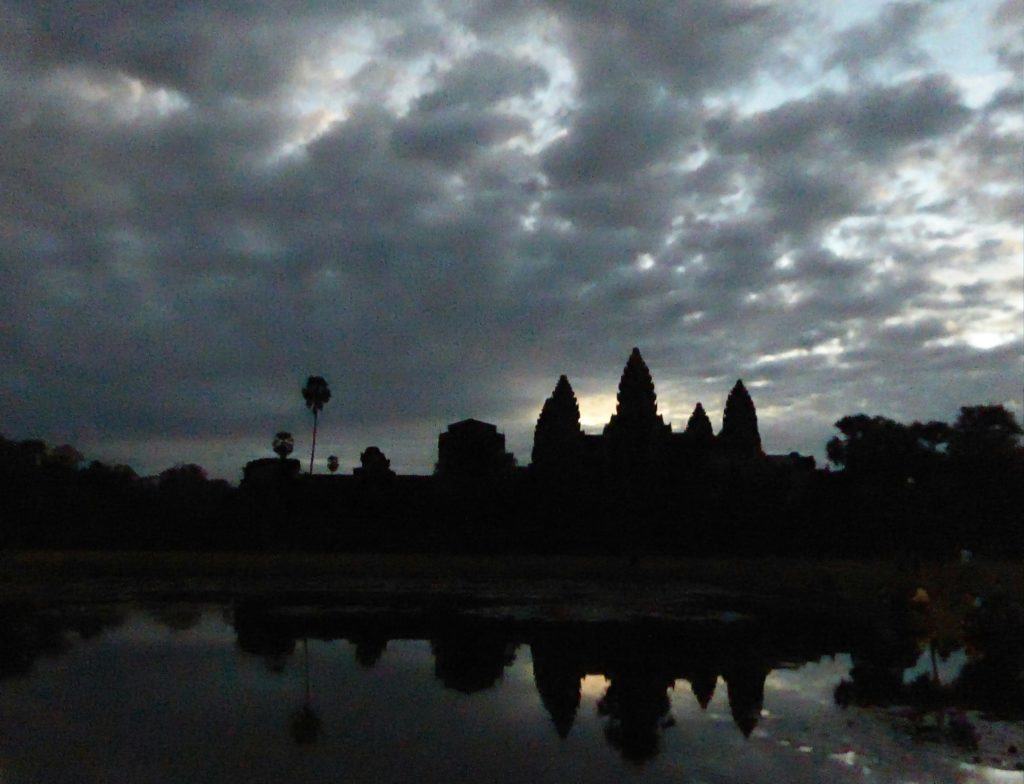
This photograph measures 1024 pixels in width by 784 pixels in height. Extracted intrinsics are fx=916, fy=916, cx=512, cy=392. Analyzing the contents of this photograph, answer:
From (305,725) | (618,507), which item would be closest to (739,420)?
(618,507)

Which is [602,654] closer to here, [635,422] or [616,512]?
[616,512]

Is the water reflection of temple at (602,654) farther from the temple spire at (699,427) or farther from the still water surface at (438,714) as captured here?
the temple spire at (699,427)

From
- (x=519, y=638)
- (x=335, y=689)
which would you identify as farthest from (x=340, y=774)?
(x=519, y=638)

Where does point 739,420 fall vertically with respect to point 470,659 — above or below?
above

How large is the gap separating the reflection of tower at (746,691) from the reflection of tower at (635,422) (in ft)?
143

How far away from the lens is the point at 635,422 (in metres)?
67.1

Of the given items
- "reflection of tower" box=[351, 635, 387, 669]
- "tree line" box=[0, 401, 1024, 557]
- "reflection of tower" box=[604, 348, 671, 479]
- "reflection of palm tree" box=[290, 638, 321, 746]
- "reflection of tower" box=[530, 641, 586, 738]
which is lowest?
"reflection of tower" box=[530, 641, 586, 738]

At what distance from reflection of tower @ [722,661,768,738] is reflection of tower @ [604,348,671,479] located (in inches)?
1712

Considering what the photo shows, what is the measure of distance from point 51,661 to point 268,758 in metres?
9.10

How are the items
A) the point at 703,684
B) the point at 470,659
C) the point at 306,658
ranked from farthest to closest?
the point at 470,659, the point at 306,658, the point at 703,684

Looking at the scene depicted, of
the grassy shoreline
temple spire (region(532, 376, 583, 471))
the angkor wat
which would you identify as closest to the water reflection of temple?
the grassy shoreline

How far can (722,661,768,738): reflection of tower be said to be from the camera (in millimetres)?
13922

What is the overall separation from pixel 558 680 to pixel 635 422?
2006 inches

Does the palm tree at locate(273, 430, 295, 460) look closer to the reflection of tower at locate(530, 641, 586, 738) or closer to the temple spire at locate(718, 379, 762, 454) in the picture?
the temple spire at locate(718, 379, 762, 454)
